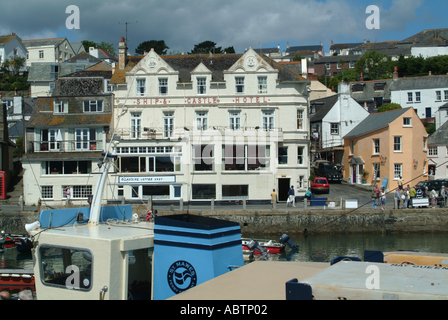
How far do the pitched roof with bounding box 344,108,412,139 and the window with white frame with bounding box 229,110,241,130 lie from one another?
1503cm

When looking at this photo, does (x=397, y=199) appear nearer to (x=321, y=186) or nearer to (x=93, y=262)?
(x=321, y=186)

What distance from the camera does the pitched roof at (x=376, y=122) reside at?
43.1 metres

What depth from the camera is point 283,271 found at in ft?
27.9

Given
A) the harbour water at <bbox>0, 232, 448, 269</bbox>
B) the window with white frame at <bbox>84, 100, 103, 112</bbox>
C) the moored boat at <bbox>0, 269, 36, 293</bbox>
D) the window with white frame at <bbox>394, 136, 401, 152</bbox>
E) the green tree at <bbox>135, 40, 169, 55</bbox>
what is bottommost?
the harbour water at <bbox>0, 232, 448, 269</bbox>

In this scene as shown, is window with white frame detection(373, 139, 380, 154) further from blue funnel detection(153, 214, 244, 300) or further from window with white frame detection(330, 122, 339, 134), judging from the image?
blue funnel detection(153, 214, 244, 300)

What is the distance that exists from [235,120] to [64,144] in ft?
48.9

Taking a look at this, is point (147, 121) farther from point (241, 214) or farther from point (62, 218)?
point (62, 218)

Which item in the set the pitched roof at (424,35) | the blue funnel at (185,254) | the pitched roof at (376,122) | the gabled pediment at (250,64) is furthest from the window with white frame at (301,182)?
the pitched roof at (424,35)

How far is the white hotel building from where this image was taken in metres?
36.7

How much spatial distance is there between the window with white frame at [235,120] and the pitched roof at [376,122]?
49.3 feet

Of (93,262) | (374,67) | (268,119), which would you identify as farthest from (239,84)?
(374,67)

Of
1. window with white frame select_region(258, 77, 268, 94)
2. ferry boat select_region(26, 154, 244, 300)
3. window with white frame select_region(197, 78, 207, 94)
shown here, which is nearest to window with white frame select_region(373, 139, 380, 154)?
window with white frame select_region(258, 77, 268, 94)

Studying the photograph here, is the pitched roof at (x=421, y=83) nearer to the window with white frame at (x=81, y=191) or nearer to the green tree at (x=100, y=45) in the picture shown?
the window with white frame at (x=81, y=191)
